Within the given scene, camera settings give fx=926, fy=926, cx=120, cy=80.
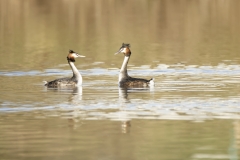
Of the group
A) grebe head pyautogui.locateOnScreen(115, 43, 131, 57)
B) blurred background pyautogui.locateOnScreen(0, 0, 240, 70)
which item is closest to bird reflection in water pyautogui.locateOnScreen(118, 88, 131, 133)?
grebe head pyautogui.locateOnScreen(115, 43, 131, 57)

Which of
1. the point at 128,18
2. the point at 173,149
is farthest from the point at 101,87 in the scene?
the point at 128,18

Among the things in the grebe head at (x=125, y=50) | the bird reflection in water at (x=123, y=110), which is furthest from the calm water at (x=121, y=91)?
the grebe head at (x=125, y=50)

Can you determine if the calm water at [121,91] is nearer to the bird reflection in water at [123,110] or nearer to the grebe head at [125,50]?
the bird reflection in water at [123,110]

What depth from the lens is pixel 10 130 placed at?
54.2ft

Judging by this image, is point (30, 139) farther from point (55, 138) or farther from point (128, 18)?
point (128, 18)

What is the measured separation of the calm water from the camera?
14859 millimetres

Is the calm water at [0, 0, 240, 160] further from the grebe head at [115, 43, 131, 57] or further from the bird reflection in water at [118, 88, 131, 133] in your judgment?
the grebe head at [115, 43, 131, 57]

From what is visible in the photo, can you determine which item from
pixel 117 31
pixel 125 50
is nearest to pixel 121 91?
pixel 125 50

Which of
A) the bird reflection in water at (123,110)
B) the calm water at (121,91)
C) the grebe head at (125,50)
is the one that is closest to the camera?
the calm water at (121,91)

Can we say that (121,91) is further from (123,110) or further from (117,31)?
(117,31)

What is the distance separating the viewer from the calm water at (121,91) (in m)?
14.9

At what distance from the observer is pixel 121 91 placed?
23078 mm

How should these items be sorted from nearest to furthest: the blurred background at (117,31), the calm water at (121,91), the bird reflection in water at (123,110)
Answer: the calm water at (121,91), the bird reflection in water at (123,110), the blurred background at (117,31)

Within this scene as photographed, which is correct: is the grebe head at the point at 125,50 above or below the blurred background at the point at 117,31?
below
